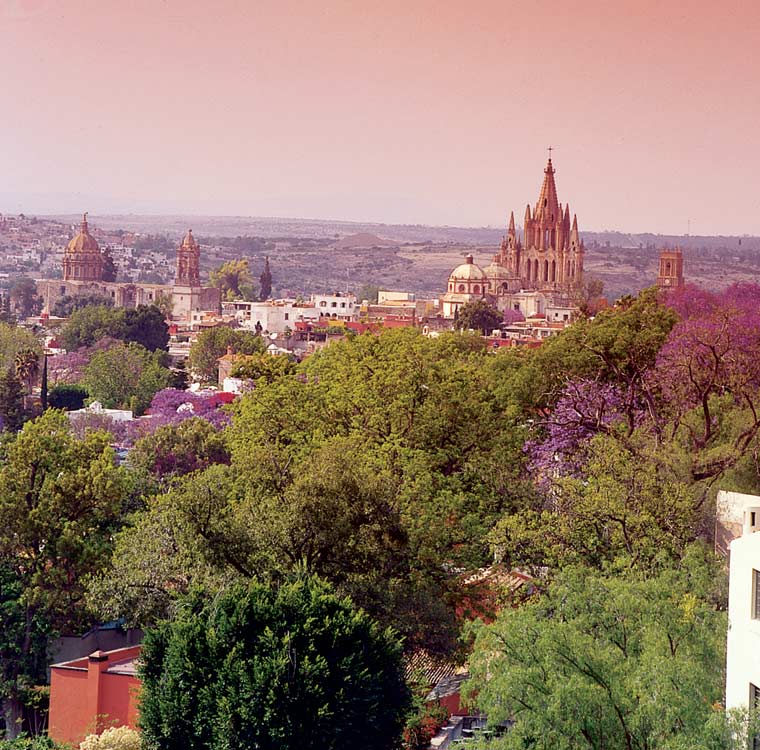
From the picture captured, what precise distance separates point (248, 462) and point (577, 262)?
128m

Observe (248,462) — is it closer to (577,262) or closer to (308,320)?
(308,320)

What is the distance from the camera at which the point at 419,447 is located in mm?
22047

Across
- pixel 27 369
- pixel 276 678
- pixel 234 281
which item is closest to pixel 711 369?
pixel 276 678

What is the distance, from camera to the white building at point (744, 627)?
11.6 metres

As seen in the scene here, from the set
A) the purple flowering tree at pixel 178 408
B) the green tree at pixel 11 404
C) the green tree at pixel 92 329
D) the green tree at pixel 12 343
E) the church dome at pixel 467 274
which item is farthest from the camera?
the church dome at pixel 467 274

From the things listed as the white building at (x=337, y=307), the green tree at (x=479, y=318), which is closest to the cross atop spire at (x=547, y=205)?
the white building at (x=337, y=307)

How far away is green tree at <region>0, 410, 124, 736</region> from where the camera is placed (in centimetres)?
2111

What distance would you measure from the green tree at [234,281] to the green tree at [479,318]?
63.6 meters

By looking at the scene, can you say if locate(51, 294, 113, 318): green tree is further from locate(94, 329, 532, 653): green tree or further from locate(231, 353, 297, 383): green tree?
locate(94, 329, 532, 653): green tree

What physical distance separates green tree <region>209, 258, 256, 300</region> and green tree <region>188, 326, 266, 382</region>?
6853cm

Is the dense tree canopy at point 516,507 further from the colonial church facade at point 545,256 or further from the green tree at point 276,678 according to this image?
the colonial church facade at point 545,256

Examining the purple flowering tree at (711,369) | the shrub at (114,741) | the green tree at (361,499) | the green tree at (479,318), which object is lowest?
the green tree at (479,318)

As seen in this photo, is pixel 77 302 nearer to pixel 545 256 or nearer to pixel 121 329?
pixel 545 256

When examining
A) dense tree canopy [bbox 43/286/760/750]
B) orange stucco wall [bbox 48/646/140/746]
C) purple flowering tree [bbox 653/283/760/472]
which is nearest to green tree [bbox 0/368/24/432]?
dense tree canopy [bbox 43/286/760/750]
